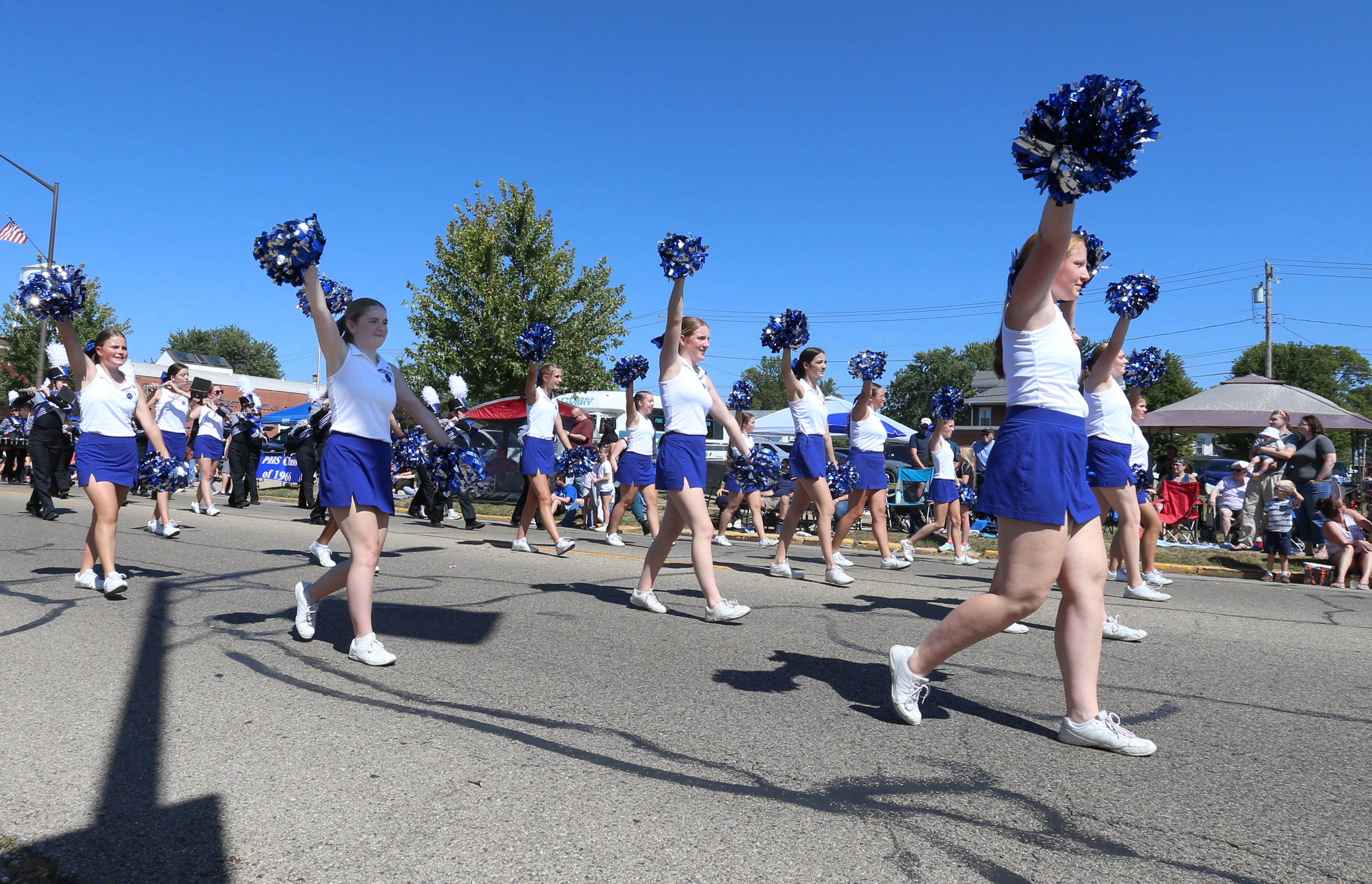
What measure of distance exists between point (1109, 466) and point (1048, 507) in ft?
10.5

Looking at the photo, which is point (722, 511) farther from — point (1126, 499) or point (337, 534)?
point (1126, 499)

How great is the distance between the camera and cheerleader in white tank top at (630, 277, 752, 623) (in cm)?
588

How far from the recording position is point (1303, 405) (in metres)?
18.1

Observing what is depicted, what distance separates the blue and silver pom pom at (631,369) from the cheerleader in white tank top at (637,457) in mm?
58

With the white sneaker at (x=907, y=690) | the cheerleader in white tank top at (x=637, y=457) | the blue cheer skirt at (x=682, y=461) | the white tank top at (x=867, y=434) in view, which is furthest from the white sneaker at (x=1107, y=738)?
the cheerleader in white tank top at (x=637, y=457)

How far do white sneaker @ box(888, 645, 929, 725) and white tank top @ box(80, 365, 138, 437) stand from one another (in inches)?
215

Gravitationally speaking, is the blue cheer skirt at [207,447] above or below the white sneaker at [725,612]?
above

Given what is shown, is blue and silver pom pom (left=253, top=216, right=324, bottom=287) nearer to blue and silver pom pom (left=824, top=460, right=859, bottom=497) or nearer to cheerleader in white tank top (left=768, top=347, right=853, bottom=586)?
cheerleader in white tank top (left=768, top=347, right=853, bottom=586)

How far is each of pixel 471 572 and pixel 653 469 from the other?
318 centimetres

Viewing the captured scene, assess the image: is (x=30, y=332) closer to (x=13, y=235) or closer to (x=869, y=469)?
(x=13, y=235)

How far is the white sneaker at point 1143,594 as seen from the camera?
7598 millimetres

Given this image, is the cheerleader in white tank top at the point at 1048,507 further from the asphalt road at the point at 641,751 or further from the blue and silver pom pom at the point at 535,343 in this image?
the blue and silver pom pom at the point at 535,343

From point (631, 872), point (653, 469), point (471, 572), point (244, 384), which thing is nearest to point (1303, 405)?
point (653, 469)

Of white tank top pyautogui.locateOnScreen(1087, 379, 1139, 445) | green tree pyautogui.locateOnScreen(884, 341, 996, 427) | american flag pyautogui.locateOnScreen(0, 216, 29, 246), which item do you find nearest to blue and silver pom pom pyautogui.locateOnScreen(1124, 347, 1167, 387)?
white tank top pyautogui.locateOnScreen(1087, 379, 1139, 445)
